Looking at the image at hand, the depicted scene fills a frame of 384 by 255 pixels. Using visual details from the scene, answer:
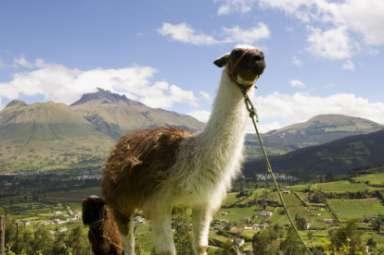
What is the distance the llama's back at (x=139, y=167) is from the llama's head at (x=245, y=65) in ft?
4.83

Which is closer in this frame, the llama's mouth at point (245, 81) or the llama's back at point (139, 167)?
the llama's mouth at point (245, 81)

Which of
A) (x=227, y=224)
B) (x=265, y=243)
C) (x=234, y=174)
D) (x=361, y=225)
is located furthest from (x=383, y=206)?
(x=234, y=174)

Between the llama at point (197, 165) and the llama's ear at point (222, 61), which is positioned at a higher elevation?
the llama's ear at point (222, 61)

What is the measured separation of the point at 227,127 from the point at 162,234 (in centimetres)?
186

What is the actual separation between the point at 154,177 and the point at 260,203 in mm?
172462

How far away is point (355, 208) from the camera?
524ft

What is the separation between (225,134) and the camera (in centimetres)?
770

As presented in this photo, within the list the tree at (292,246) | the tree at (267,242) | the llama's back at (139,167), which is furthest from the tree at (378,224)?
the llama's back at (139,167)

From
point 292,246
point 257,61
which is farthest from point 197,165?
point 292,246

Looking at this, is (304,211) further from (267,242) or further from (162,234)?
(162,234)

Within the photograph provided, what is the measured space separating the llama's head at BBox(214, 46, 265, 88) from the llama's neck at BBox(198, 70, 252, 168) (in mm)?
176

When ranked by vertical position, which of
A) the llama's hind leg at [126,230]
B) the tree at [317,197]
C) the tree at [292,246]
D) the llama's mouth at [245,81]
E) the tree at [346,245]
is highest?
the llama's mouth at [245,81]

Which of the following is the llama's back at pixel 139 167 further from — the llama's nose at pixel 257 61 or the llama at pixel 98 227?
the llama's nose at pixel 257 61

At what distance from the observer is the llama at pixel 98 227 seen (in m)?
9.11
